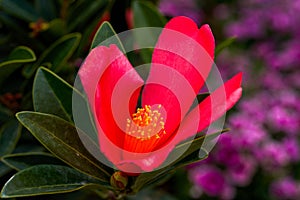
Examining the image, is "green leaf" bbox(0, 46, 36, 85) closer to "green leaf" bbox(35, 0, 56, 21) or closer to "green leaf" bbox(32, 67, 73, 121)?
"green leaf" bbox(32, 67, 73, 121)

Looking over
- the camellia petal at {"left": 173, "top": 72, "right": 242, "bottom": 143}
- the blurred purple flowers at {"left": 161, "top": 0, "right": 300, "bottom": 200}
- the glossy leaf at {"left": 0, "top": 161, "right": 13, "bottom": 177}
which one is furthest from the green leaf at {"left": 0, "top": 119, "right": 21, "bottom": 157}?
the blurred purple flowers at {"left": 161, "top": 0, "right": 300, "bottom": 200}

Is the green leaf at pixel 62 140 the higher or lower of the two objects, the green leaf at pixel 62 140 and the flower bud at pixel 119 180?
the higher

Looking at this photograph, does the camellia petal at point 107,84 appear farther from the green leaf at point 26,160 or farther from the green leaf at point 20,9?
the green leaf at point 20,9

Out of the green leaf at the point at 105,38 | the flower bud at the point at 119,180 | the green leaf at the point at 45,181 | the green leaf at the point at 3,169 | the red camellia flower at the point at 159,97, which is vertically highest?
the green leaf at the point at 105,38

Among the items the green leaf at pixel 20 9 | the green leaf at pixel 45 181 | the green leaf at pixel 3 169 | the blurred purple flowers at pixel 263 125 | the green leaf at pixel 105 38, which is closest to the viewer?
the green leaf at pixel 45 181

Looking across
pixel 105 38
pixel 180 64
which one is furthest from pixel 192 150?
pixel 105 38

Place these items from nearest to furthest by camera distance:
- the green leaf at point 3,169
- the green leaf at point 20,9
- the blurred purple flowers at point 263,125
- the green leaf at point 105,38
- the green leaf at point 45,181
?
1. the green leaf at point 45,181
2. the green leaf at point 105,38
3. the green leaf at point 3,169
4. the green leaf at point 20,9
5. the blurred purple flowers at point 263,125

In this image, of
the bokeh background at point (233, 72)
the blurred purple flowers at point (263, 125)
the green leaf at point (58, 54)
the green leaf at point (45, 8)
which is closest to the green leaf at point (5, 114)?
the bokeh background at point (233, 72)
